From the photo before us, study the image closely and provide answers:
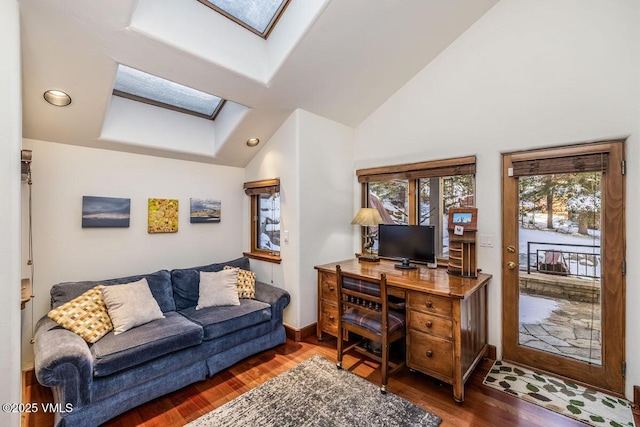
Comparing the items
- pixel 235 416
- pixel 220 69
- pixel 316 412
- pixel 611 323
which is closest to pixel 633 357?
pixel 611 323

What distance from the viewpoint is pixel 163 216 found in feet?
10.7

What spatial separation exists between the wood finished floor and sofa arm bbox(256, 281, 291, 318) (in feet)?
1.69

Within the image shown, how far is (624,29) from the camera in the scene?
2141 millimetres

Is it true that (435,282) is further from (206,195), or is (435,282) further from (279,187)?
(206,195)

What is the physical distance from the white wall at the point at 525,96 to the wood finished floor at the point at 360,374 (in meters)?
0.70

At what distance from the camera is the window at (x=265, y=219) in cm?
356

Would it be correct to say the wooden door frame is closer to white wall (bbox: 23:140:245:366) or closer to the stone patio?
the stone patio

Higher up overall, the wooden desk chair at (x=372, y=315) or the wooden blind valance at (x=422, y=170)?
the wooden blind valance at (x=422, y=170)

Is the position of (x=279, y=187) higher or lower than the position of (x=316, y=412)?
higher

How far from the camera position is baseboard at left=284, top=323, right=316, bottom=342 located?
316 centimetres

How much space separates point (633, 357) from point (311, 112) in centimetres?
354

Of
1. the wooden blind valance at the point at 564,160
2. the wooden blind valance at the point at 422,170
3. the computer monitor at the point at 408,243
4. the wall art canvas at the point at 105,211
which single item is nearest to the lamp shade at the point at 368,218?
the computer monitor at the point at 408,243

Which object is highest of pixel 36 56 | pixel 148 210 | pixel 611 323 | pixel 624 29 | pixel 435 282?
pixel 624 29

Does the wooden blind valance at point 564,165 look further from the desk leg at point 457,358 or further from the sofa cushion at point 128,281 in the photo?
the sofa cushion at point 128,281
